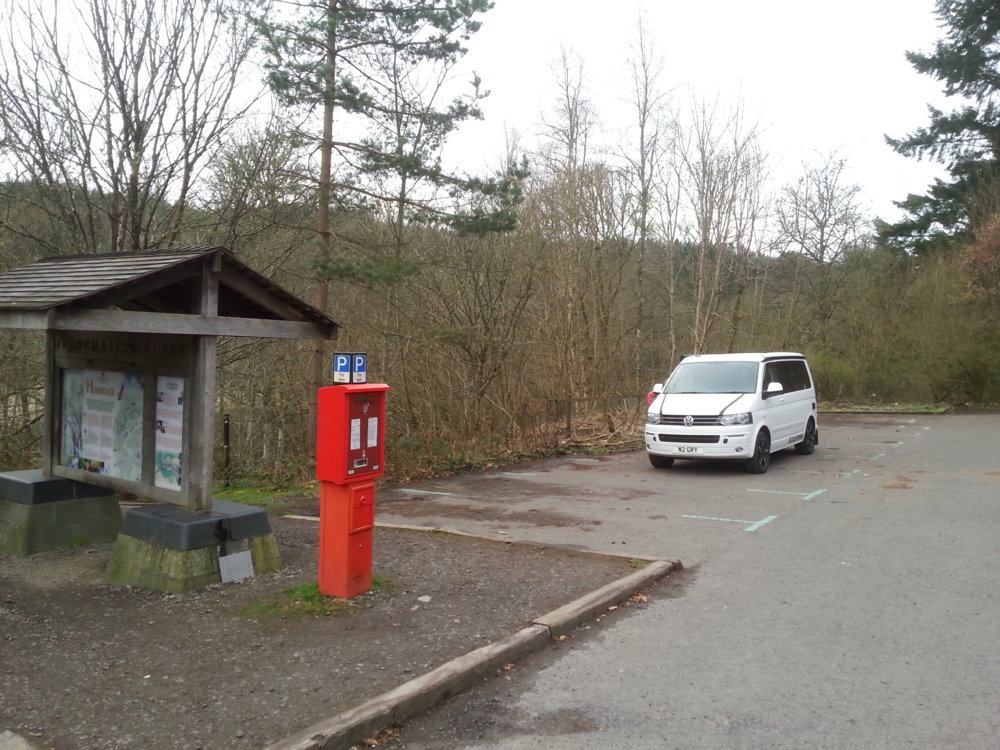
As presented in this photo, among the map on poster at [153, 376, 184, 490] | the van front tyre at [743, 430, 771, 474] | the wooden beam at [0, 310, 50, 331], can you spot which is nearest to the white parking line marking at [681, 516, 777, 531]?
the van front tyre at [743, 430, 771, 474]

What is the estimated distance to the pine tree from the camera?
31.2 meters

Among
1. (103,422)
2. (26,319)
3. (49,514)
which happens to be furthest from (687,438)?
(26,319)

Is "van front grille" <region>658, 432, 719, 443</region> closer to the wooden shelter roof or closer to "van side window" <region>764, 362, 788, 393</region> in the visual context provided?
"van side window" <region>764, 362, 788, 393</region>

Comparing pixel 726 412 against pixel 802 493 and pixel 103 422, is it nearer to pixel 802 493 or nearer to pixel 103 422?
pixel 802 493

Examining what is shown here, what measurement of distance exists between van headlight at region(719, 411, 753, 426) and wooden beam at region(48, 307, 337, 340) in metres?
7.81

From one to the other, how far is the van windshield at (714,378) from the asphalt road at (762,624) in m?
2.14

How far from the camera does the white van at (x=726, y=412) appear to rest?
42.6 feet

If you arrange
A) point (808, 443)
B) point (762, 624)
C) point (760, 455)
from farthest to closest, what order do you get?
1. point (808, 443)
2. point (760, 455)
3. point (762, 624)

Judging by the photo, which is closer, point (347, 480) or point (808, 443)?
point (347, 480)

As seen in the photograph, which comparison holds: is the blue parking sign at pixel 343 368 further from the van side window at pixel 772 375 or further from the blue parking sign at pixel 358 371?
the van side window at pixel 772 375

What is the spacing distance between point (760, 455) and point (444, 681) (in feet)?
33.7

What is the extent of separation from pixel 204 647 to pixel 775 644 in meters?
3.68

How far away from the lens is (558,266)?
1678 centimetres

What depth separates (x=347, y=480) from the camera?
18.6 ft
